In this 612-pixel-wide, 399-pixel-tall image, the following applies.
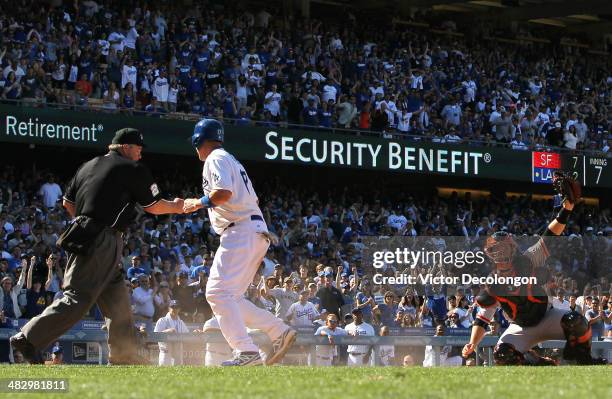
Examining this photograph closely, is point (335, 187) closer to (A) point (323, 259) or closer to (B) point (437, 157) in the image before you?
(B) point (437, 157)

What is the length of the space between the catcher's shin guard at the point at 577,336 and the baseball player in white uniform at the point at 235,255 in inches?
109

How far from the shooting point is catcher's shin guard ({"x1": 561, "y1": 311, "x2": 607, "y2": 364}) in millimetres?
10656

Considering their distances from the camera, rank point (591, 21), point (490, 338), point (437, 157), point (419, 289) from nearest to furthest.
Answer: point (490, 338), point (419, 289), point (437, 157), point (591, 21)

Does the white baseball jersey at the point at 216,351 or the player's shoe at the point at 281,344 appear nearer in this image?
the player's shoe at the point at 281,344

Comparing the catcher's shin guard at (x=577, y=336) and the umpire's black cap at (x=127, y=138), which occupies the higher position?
the umpire's black cap at (x=127, y=138)

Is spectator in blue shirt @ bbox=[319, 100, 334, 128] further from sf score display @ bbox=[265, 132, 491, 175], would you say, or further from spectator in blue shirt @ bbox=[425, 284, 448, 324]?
spectator in blue shirt @ bbox=[425, 284, 448, 324]

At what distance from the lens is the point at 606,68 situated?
37.4 metres

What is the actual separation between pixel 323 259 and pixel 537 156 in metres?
9.14

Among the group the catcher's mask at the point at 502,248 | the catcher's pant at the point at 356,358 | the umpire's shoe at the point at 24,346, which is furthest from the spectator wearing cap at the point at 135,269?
the umpire's shoe at the point at 24,346

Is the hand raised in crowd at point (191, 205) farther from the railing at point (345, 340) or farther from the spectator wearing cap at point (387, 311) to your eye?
the spectator wearing cap at point (387, 311)

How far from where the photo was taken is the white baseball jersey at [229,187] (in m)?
9.30

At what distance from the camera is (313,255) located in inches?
924

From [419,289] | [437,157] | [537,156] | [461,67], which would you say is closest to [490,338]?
[419,289]

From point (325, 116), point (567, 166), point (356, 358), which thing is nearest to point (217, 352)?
point (356, 358)
